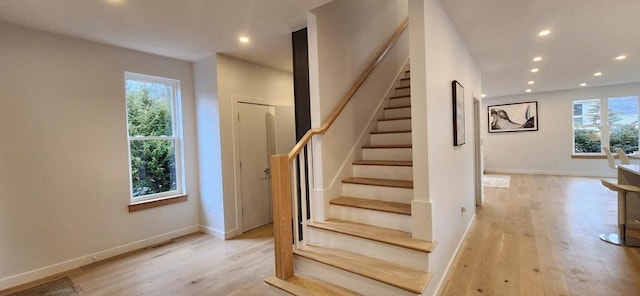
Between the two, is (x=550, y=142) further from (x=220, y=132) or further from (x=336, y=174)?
(x=220, y=132)

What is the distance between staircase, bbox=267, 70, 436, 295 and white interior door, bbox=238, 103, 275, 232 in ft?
5.65

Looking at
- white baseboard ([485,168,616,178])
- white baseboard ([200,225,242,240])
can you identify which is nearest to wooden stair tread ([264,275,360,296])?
white baseboard ([200,225,242,240])

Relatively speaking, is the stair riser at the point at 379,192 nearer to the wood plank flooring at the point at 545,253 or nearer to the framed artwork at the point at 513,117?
the wood plank flooring at the point at 545,253

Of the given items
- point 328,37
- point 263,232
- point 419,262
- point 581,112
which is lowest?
point 263,232

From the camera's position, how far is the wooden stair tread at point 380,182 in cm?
247

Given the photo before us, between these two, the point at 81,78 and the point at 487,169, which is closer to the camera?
the point at 81,78

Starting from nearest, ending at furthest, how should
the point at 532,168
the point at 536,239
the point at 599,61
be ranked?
the point at 536,239 → the point at 599,61 → the point at 532,168

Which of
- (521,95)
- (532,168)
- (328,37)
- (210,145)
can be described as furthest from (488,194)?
(210,145)

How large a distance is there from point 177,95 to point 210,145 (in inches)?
33.7

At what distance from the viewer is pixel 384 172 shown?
111 inches

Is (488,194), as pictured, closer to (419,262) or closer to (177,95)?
(419,262)

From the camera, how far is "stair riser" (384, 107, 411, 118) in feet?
11.7

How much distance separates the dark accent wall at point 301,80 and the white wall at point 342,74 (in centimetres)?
32

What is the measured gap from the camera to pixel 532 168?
812cm
